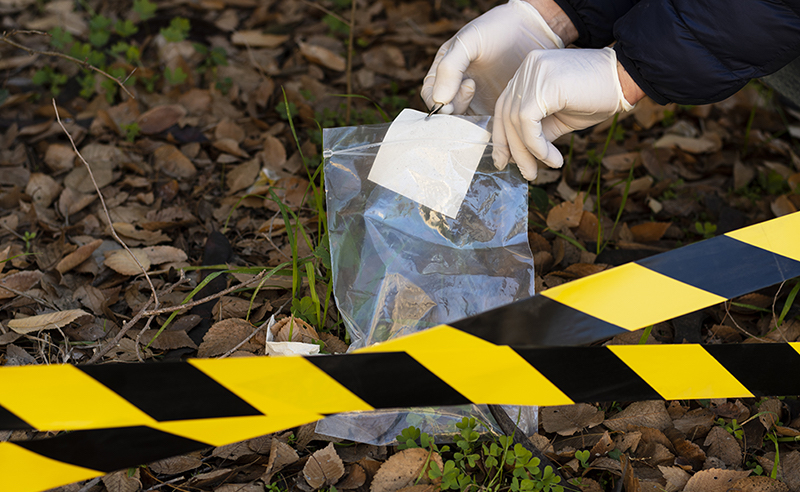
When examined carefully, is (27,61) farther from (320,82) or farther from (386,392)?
(386,392)

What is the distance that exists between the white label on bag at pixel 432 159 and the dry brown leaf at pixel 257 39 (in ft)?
4.76

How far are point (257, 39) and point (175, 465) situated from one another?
199 cm

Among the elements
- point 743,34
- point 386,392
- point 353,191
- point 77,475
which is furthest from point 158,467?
point 743,34

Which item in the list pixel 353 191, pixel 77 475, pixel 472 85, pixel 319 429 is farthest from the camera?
pixel 472 85

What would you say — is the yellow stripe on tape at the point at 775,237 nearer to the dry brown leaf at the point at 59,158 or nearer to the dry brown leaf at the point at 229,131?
the dry brown leaf at the point at 229,131

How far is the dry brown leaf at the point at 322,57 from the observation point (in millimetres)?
2383

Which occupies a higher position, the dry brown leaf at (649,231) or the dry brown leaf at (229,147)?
the dry brown leaf at (229,147)

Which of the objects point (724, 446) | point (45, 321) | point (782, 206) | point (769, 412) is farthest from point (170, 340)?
point (782, 206)

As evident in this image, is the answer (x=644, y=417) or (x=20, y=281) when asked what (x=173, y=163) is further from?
(x=644, y=417)

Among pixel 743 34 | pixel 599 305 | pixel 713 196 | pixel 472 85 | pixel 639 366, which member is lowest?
pixel 713 196

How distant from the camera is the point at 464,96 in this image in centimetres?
142

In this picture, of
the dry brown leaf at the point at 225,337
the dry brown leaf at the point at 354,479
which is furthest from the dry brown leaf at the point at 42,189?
the dry brown leaf at the point at 354,479

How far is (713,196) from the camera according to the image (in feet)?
6.05

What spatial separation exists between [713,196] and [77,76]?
2480 millimetres
